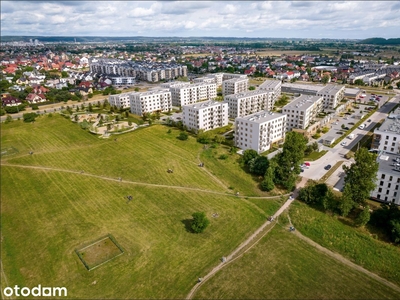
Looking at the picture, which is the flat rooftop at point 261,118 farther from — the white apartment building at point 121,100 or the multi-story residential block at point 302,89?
the multi-story residential block at point 302,89

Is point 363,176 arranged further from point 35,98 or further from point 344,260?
point 35,98

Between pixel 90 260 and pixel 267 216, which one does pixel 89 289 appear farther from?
pixel 267 216

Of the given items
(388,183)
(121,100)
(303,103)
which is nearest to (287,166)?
(388,183)

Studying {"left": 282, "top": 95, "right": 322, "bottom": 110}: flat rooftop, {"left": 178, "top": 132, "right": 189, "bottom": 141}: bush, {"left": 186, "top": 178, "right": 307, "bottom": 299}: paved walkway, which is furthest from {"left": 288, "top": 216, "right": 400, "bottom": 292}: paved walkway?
{"left": 282, "top": 95, "right": 322, "bottom": 110}: flat rooftop

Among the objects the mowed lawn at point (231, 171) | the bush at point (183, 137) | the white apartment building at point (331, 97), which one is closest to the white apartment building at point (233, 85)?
the white apartment building at point (331, 97)

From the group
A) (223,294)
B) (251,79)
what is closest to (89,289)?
(223,294)
